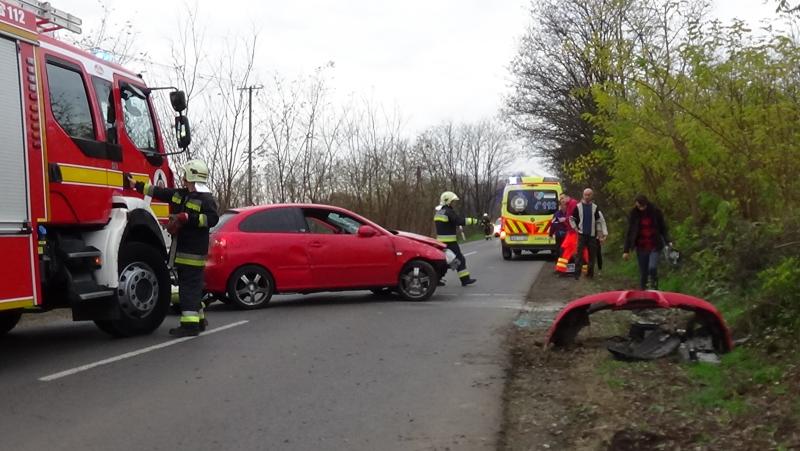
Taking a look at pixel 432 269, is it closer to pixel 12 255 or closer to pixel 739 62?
pixel 739 62

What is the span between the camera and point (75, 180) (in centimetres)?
739

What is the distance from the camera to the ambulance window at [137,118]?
28.1ft

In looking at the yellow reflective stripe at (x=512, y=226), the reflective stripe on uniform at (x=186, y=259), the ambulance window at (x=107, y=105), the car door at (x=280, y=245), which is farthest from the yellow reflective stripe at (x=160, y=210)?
the yellow reflective stripe at (x=512, y=226)

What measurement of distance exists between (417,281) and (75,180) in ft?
19.3

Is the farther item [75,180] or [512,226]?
[512,226]

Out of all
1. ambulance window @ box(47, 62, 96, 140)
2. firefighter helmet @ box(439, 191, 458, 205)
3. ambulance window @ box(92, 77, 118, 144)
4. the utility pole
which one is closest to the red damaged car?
firefighter helmet @ box(439, 191, 458, 205)

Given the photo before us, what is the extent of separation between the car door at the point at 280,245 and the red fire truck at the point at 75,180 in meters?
2.07

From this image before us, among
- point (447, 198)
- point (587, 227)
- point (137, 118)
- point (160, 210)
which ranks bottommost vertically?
point (587, 227)

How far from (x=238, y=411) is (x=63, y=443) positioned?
119cm

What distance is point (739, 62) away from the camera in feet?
32.1

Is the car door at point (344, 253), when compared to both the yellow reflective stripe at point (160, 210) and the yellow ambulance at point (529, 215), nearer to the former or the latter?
the yellow reflective stripe at point (160, 210)

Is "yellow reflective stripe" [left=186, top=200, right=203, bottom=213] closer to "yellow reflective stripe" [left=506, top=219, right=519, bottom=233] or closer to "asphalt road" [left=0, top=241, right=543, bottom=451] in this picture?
"asphalt road" [left=0, top=241, right=543, bottom=451]

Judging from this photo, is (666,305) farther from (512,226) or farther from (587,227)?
(512,226)

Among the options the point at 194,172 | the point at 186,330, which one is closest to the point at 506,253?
the point at 194,172
